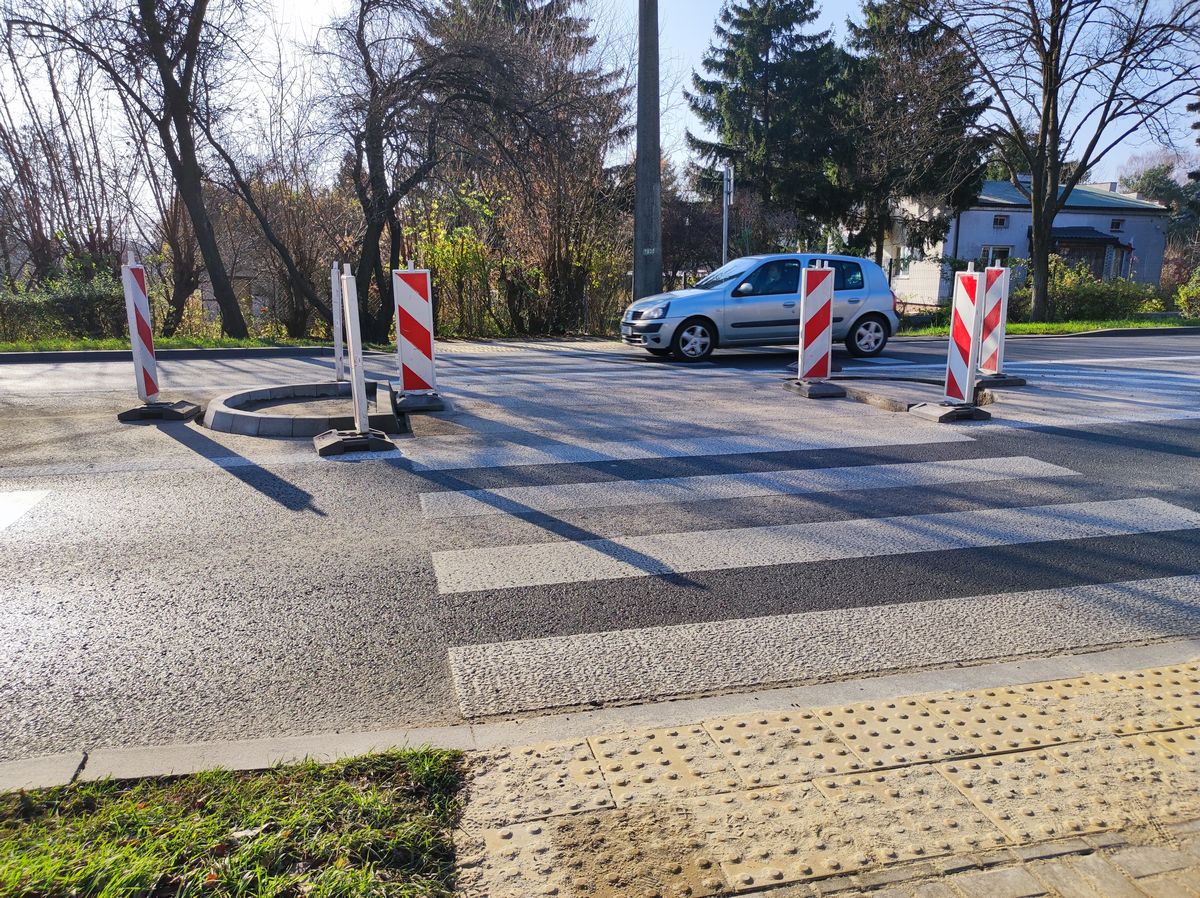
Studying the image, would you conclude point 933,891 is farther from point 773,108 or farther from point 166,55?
point 773,108

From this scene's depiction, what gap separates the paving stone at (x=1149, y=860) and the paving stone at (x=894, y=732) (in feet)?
1.83

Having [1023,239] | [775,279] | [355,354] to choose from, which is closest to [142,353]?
[355,354]

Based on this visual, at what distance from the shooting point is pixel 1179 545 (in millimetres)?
5336

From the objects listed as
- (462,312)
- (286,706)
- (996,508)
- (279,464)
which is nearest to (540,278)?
(462,312)

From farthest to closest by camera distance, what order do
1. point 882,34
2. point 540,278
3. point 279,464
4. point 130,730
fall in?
point 882,34 < point 540,278 < point 279,464 < point 130,730

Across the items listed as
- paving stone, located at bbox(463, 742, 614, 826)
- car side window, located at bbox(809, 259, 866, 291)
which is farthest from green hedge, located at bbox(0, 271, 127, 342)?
paving stone, located at bbox(463, 742, 614, 826)

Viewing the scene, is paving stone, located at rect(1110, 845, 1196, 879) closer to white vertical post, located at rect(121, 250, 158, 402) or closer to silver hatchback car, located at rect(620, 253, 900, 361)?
white vertical post, located at rect(121, 250, 158, 402)

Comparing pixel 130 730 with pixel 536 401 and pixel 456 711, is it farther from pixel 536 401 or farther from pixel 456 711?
pixel 536 401

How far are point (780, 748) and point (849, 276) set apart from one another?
494 inches

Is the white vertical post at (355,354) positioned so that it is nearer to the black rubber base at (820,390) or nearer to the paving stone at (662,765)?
the paving stone at (662,765)

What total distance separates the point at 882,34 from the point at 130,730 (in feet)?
111

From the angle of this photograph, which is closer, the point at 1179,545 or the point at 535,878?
the point at 535,878

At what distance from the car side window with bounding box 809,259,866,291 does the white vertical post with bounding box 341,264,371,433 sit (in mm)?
8890

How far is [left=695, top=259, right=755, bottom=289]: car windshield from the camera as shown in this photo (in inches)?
563
